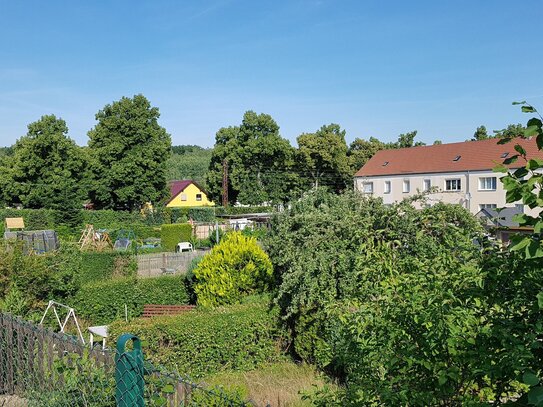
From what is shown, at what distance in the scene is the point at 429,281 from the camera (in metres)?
3.91

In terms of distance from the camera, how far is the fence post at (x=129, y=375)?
108 inches

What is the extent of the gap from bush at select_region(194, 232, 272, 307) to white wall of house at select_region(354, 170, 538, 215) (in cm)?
1941

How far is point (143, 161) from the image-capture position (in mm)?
47469

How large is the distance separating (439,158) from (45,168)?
33.1 metres

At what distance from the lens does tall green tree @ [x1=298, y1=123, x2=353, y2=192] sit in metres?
56.5

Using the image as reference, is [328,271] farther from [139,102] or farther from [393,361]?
[139,102]

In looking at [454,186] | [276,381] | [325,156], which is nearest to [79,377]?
[276,381]

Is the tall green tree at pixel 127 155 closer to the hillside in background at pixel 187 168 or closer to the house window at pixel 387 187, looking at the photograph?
the house window at pixel 387 187

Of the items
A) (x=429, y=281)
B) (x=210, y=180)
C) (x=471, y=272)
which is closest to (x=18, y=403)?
(x=429, y=281)

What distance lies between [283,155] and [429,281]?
54146 millimetres

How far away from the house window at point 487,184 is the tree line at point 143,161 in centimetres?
1244

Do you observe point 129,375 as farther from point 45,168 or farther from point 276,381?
point 45,168

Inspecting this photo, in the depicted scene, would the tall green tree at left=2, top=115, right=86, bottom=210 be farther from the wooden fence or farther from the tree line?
the wooden fence

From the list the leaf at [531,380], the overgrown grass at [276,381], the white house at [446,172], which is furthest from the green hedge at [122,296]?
the white house at [446,172]
